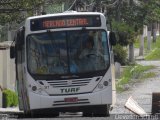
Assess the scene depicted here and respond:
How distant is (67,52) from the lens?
18688 millimetres

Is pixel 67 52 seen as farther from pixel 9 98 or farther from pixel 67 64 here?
pixel 9 98

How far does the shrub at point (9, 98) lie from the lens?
29.1 metres

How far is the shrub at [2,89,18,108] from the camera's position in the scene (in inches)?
1146

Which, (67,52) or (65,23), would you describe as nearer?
(67,52)

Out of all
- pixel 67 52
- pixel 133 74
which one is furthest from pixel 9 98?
pixel 133 74

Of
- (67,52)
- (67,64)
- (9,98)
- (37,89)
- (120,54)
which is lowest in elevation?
(120,54)

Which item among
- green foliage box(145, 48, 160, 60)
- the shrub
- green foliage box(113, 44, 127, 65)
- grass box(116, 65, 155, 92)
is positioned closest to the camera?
the shrub

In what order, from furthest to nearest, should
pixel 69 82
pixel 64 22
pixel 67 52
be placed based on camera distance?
pixel 64 22 < pixel 67 52 < pixel 69 82

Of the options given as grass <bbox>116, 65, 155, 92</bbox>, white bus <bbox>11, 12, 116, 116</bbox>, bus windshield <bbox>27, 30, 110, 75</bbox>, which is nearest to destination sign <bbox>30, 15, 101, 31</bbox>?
white bus <bbox>11, 12, 116, 116</bbox>

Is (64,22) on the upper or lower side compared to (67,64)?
upper

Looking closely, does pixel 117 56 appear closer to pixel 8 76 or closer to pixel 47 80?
pixel 8 76

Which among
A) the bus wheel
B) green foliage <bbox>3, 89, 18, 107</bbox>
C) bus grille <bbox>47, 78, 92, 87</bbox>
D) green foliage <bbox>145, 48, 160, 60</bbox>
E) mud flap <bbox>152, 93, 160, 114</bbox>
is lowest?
green foliage <bbox>145, 48, 160, 60</bbox>

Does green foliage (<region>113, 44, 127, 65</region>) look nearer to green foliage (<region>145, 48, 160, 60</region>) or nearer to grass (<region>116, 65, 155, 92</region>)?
grass (<region>116, 65, 155, 92</region>)

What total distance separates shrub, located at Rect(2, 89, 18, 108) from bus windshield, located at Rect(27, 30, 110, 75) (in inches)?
415
